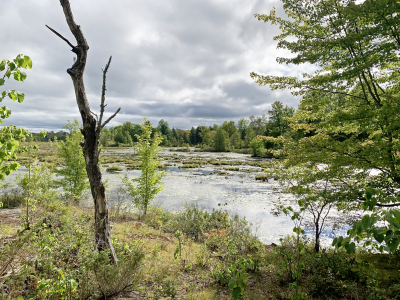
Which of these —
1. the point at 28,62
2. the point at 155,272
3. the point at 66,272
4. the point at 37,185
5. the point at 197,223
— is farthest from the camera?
the point at 197,223

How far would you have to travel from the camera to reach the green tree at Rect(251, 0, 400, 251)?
407 centimetres

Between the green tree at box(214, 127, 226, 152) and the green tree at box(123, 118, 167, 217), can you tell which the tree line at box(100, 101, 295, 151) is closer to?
the green tree at box(214, 127, 226, 152)

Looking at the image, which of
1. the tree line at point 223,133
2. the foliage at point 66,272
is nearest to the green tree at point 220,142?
the tree line at point 223,133

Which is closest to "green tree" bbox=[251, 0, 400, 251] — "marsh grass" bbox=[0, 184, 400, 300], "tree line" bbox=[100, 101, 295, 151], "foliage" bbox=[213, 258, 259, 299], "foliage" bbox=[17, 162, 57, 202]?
"marsh grass" bbox=[0, 184, 400, 300]

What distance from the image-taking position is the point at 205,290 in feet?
12.6

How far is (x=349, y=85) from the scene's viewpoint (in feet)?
17.6

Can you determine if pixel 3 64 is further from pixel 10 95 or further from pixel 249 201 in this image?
pixel 249 201

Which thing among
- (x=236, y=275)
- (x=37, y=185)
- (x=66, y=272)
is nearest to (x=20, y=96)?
(x=66, y=272)

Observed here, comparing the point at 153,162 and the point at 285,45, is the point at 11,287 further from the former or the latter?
the point at 153,162

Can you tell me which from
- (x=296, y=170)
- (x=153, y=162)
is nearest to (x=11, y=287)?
(x=296, y=170)

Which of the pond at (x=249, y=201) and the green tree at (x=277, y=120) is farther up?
the green tree at (x=277, y=120)

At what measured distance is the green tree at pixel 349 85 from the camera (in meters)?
4.07

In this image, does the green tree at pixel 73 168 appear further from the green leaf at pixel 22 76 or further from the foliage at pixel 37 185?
the green leaf at pixel 22 76

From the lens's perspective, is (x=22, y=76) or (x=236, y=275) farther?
(x=236, y=275)
